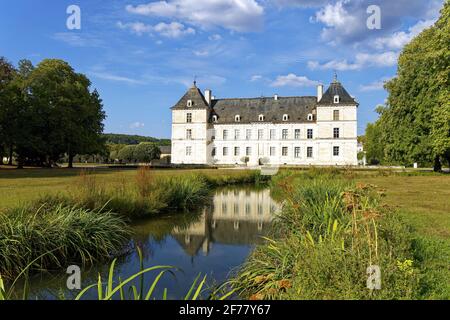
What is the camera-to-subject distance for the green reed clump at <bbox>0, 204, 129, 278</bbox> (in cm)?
583

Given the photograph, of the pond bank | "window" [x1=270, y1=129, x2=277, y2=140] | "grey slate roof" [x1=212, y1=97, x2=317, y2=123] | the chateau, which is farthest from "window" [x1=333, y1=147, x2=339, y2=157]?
the pond bank

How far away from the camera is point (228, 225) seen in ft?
34.6

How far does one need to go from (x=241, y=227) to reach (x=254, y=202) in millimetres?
4996

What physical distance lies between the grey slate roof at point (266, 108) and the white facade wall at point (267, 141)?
99 centimetres

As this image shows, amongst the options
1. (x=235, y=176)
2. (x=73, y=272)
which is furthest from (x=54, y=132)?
(x=73, y=272)

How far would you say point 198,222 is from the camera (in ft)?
35.4

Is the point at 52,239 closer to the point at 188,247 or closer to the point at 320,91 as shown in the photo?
the point at 188,247

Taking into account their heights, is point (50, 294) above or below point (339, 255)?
below

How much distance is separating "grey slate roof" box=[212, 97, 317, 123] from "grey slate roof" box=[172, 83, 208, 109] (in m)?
2.52

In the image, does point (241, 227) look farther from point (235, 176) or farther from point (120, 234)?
point (235, 176)

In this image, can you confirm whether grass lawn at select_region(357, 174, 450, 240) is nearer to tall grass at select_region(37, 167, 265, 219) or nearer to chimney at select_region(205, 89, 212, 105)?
tall grass at select_region(37, 167, 265, 219)

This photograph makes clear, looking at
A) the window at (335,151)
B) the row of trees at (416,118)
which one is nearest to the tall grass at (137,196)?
the row of trees at (416,118)

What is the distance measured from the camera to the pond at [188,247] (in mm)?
5570

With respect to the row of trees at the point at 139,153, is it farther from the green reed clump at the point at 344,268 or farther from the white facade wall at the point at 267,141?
the green reed clump at the point at 344,268
